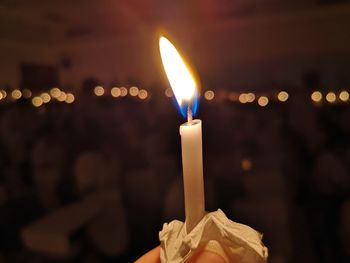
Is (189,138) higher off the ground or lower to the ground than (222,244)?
higher

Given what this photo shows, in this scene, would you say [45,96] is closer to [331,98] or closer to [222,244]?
[331,98]

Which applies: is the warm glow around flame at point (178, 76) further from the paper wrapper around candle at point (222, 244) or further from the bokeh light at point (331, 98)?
the bokeh light at point (331, 98)

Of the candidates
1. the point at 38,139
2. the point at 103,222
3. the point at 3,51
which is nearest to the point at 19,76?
the point at 3,51

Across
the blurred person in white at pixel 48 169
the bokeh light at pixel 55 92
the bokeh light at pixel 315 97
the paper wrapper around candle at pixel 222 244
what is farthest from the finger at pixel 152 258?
the bokeh light at pixel 55 92

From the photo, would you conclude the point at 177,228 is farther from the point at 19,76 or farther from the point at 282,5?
the point at 19,76

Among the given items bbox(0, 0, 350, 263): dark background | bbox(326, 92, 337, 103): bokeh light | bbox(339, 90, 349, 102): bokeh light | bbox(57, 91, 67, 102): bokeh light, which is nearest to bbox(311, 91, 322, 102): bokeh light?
bbox(0, 0, 350, 263): dark background

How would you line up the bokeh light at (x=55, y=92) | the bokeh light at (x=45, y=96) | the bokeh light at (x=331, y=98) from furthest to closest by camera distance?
1. the bokeh light at (x=55, y=92)
2. the bokeh light at (x=45, y=96)
3. the bokeh light at (x=331, y=98)

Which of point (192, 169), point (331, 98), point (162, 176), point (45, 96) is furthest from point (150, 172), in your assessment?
point (45, 96)
